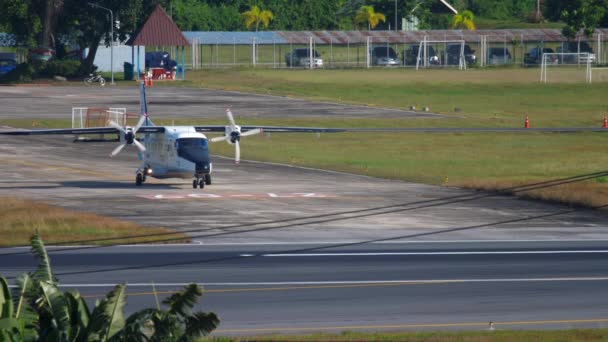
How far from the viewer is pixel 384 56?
146 metres

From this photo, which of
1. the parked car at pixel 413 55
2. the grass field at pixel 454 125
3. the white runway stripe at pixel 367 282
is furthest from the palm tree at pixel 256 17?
the white runway stripe at pixel 367 282

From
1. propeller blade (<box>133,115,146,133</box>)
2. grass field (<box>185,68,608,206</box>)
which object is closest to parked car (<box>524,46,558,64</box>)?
grass field (<box>185,68,608,206</box>)

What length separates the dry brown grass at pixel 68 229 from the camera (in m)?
35.3

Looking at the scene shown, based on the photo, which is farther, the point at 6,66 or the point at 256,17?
the point at 256,17

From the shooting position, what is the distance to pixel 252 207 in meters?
44.5

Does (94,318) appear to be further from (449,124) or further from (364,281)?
(449,124)

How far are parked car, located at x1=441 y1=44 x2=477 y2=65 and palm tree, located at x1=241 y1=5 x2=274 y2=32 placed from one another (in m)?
36.3

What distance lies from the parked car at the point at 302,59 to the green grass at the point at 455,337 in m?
118

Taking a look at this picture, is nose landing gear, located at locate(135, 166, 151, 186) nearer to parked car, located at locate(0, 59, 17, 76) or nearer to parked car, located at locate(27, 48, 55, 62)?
parked car, located at locate(27, 48, 55, 62)

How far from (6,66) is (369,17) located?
69.5m

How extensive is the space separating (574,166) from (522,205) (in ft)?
42.9

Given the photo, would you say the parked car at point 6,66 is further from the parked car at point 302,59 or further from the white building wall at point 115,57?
the parked car at point 302,59

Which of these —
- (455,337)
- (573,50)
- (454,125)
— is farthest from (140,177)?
(573,50)

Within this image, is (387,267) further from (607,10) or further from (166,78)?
(607,10)
